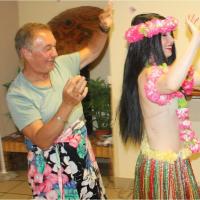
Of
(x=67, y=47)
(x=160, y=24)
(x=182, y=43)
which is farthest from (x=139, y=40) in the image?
(x=67, y=47)

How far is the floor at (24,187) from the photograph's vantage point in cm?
301

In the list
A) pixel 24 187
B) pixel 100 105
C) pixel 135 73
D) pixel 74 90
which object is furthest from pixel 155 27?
pixel 24 187

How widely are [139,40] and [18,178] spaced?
234 centimetres

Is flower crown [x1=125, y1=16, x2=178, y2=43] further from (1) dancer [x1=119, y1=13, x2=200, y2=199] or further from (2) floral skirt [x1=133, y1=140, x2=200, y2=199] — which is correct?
(2) floral skirt [x1=133, y1=140, x2=200, y2=199]

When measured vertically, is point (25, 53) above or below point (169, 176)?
above

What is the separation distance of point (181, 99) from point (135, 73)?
26 cm

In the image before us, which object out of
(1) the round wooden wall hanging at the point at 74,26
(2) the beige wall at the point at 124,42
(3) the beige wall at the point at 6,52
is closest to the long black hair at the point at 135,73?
(2) the beige wall at the point at 124,42

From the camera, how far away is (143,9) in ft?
8.89

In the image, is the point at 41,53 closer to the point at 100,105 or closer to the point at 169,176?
the point at 169,176

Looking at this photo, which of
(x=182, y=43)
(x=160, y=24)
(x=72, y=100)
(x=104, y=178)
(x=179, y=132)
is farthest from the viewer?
(x=104, y=178)

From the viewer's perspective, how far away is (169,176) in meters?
1.74

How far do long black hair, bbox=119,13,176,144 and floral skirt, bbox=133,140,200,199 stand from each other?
17cm

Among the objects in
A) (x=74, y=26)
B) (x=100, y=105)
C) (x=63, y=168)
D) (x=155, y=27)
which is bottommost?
(x=100, y=105)

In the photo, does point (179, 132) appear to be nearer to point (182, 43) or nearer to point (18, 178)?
point (182, 43)
